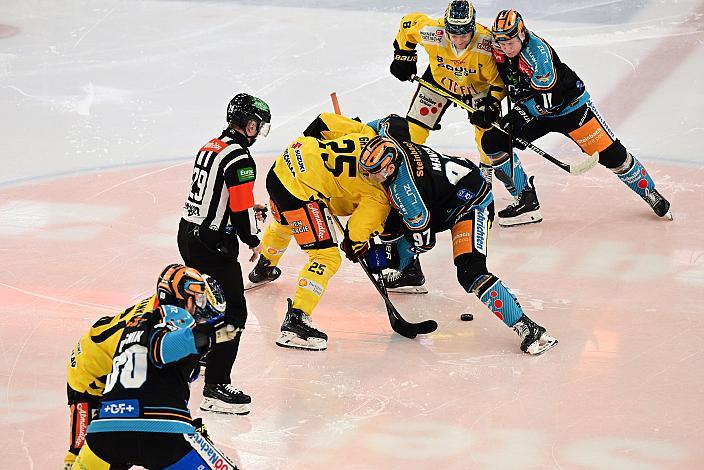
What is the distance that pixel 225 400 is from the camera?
446 cm

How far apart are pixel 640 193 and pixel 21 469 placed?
3.68m

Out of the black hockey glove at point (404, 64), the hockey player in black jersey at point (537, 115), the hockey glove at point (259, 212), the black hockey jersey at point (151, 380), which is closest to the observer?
the black hockey jersey at point (151, 380)

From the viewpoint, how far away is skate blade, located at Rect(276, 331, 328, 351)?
4988 millimetres

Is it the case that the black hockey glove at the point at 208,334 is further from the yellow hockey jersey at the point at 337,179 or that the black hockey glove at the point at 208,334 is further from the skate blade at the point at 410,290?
the skate blade at the point at 410,290

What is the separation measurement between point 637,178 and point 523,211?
0.64 m

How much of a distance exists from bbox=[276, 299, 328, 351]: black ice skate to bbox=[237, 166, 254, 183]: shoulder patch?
0.81 m

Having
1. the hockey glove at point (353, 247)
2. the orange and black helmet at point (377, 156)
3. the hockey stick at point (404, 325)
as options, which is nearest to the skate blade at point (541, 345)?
the hockey stick at point (404, 325)

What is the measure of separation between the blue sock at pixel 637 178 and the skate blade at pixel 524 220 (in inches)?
19.8

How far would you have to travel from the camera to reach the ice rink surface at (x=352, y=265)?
170 inches

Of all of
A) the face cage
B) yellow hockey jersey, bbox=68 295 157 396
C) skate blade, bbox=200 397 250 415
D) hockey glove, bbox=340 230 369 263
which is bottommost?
skate blade, bbox=200 397 250 415

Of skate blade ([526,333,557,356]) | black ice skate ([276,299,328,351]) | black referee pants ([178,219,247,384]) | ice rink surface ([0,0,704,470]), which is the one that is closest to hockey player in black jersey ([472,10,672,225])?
ice rink surface ([0,0,704,470])

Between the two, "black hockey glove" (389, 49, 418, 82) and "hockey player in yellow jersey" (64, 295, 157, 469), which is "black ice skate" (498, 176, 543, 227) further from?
"hockey player in yellow jersey" (64, 295, 157, 469)

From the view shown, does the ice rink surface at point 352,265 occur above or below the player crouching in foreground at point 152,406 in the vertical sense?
below

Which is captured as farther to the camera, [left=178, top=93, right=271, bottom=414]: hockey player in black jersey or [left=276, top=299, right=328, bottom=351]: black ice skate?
[left=276, top=299, right=328, bottom=351]: black ice skate
